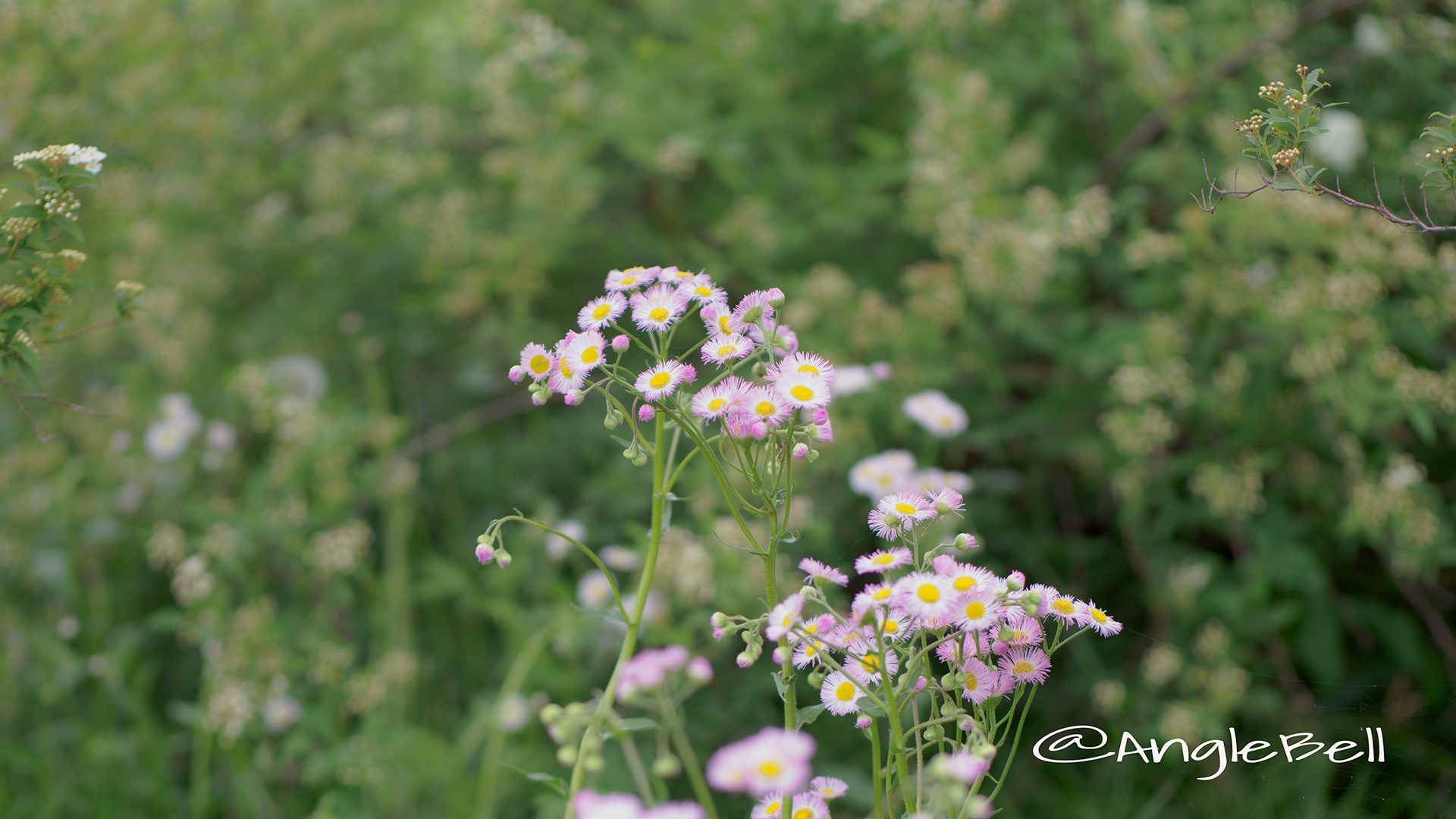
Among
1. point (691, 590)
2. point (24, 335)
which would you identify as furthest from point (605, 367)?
point (691, 590)

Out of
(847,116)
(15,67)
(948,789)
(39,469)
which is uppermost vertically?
(847,116)

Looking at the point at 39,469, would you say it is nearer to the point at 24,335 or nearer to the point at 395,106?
the point at 395,106

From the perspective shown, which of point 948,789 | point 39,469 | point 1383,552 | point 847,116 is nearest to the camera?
point 948,789

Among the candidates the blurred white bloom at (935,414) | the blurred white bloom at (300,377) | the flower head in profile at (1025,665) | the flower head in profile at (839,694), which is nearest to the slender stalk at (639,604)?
the flower head in profile at (839,694)

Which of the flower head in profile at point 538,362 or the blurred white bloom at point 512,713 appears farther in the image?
the blurred white bloom at point 512,713

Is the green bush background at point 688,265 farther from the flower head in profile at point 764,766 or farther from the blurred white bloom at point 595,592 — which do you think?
the flower head in profile at point 764,766

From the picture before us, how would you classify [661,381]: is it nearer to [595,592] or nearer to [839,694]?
[839,694]
